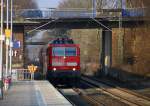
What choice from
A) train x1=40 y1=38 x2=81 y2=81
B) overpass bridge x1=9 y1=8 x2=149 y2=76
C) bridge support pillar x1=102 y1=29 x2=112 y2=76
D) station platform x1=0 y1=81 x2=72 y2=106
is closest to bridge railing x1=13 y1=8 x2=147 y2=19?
overpass bridge x1=9 y1=8 x2=149 y2=76

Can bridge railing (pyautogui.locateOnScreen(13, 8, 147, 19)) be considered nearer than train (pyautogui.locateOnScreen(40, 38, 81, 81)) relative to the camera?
No

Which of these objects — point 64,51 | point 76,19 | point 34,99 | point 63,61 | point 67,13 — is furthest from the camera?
point 67,13

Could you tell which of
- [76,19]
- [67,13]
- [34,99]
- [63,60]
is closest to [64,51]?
[63,60]

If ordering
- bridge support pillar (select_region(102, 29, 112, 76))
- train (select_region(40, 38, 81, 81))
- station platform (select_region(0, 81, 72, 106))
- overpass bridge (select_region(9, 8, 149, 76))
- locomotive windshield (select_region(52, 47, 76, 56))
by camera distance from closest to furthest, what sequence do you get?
station platform (select_region(0, 81, 72, 106)) → train (select_region(40, 38, 81, 81)) → locomotive windshield (select_region(52, 47, 76, 56)) → overpass bridge (select_region(9, 8, 149, 76)) → bridge support pillar (select_region(102, 29, 112, 76))

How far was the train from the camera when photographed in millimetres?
43906

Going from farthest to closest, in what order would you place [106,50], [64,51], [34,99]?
[106,50] < [64,51] < [34,99]

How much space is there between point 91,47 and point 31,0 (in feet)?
116

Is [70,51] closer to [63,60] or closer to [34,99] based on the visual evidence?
[63,60]

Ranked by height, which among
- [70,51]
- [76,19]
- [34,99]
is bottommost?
[34,99]

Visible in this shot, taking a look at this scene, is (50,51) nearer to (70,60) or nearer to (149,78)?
(70,60)

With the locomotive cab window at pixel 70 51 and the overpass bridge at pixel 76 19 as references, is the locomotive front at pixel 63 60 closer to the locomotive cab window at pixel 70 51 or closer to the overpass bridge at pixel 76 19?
the locomotive cab window at pixel 70 51

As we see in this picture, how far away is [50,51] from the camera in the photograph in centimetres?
4447

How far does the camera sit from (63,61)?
44.2m

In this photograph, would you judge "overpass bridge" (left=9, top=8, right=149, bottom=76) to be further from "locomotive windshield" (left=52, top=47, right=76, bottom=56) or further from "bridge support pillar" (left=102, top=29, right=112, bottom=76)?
"locomotive windshield" (left=52, top=47, right=76, bottom=56)
